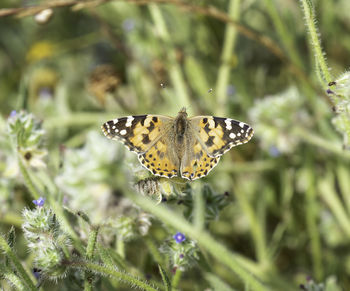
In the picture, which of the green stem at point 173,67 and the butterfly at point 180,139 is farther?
the green stem at point 173,67

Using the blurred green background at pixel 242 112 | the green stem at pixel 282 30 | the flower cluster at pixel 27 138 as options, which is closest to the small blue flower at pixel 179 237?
the blurred green background at pixel 242 112

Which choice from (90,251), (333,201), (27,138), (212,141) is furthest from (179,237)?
(333,201)

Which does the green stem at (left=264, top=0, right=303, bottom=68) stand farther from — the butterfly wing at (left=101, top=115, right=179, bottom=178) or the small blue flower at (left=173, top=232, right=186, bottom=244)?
the small blue flower at (left=173, top=232, right=186, bottom=244)

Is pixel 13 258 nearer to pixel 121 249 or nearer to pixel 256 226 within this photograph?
pixel 121 249

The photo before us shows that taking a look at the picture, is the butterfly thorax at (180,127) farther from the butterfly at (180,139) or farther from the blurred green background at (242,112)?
the blurred green background at (242,112)

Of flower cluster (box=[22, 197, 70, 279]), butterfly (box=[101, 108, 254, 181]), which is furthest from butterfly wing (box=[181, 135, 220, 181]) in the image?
flower cluster (box=[22, 197, 70, 279])

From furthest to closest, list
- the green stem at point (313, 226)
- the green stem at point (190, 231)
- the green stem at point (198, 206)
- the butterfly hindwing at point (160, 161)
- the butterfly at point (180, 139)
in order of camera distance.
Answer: the green stem at point (313, 226) < the butterfly at point (180, 139) < the butterfly hindwing at point (160, 161) < the green stem at point (198, 206) < the green stem at point (190, 231)
